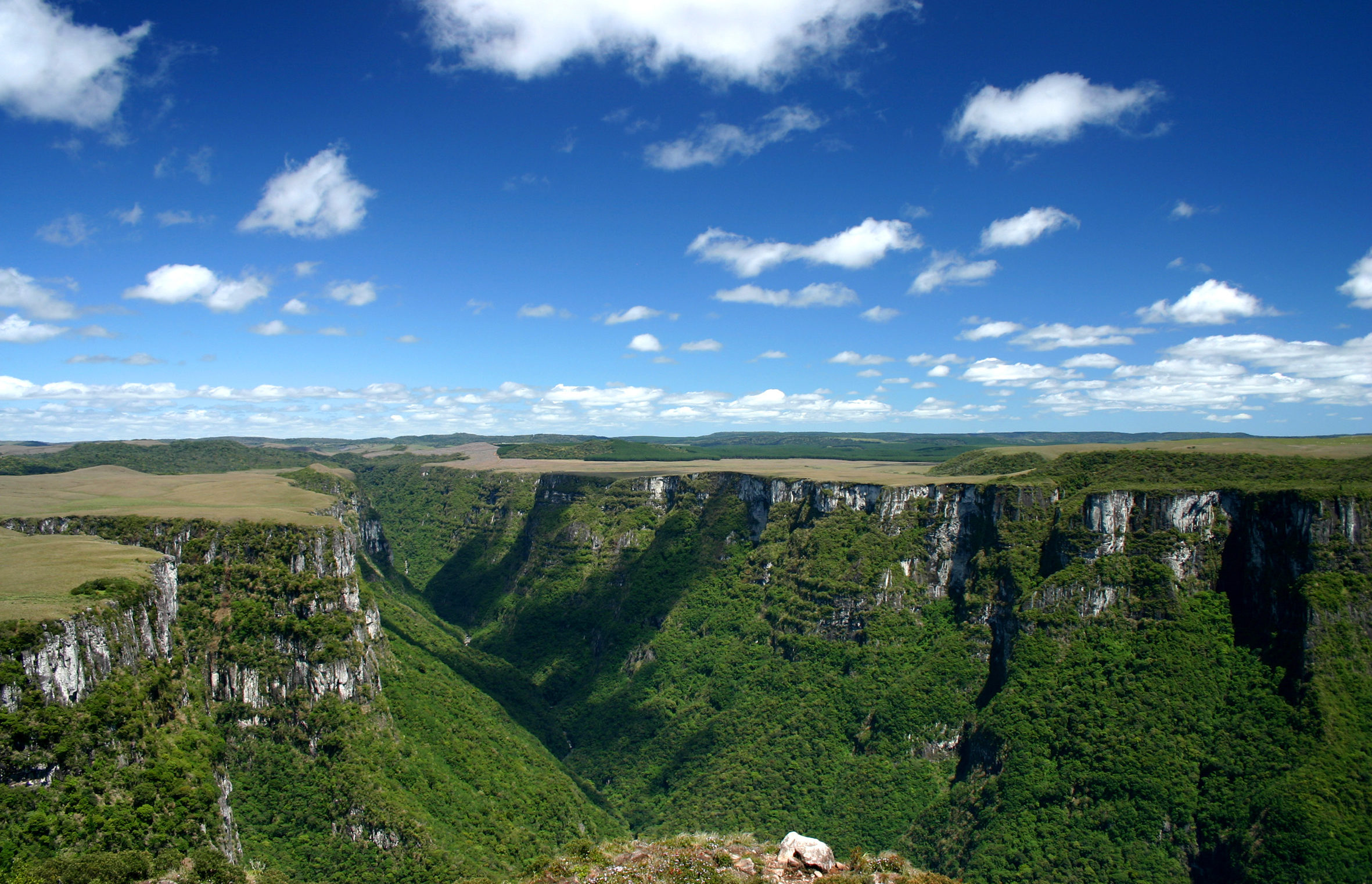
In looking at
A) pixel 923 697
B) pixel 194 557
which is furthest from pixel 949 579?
pixel 194 557

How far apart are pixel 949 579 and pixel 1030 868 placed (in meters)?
44.1

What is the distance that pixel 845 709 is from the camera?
104 meters

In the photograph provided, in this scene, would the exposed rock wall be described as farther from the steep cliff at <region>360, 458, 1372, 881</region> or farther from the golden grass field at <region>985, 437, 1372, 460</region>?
the golden grass field at <region>985, 437, 1372, 460</region>


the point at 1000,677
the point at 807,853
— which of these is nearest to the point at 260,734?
the point at 807,853

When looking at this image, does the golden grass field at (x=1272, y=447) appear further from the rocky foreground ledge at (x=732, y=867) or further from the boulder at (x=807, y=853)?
the boulder at (x=807, y=853)

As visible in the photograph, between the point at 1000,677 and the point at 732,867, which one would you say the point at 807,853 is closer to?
the point at 732,867

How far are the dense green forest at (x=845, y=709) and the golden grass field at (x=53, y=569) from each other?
2316mm

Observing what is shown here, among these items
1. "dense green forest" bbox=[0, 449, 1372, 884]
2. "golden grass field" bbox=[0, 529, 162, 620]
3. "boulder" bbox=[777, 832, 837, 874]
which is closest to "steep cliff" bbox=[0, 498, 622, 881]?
"dense green forest" bbox=[0, 449, 1372, 884]

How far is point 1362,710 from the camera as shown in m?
67.6

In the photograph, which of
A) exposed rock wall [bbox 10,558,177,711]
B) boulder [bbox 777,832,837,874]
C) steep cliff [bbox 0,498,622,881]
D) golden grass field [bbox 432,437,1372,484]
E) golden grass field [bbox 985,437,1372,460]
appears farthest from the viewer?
golden grass field [bbox 432,437,1372,484]

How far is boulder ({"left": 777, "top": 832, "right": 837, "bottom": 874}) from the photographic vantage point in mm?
30484

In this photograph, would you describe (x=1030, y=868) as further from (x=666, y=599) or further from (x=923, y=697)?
(x=666, y=599)

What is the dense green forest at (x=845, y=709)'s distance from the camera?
51312 millimetres

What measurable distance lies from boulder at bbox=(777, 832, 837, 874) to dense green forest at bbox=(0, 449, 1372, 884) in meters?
10.9
